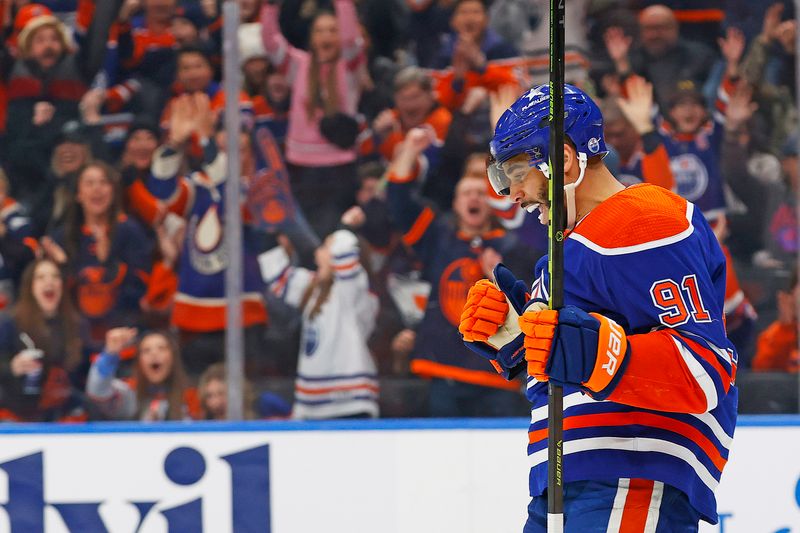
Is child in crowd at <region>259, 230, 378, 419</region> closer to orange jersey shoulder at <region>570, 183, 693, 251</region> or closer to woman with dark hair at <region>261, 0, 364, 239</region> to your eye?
woman with dark hair at <region>261, 0, 364, 239</region>

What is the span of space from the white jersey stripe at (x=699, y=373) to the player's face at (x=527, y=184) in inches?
12.1

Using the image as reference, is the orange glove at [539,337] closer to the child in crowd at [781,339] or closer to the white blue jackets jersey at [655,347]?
the white blue jackets jersey at [655,347]

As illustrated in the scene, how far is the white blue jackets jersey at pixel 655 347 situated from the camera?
189 centimetres

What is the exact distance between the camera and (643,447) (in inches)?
79.3

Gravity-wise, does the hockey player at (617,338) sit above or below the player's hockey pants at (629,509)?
above

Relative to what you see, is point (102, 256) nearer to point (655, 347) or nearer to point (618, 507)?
point (618, 507)

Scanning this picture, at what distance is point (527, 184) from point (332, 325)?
253 centimetres

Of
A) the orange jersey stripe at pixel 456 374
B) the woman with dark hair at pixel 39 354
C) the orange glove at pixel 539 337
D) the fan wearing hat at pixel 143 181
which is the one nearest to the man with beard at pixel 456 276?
the orange jersey stripe at pixel 456 374

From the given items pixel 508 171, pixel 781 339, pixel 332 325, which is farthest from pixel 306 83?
pixel 508 171

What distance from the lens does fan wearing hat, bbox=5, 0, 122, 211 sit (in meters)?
4.78

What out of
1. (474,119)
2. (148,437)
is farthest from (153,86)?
(148,437)

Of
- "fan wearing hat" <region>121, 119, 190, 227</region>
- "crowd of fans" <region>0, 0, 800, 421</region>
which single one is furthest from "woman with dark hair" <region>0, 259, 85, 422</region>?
"fan wearing hat" <region>121, 119, 190, 227</region>

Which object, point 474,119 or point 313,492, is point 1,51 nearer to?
point 474,119

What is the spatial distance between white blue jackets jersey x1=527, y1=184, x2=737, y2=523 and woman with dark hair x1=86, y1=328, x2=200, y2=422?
8.66 feet
